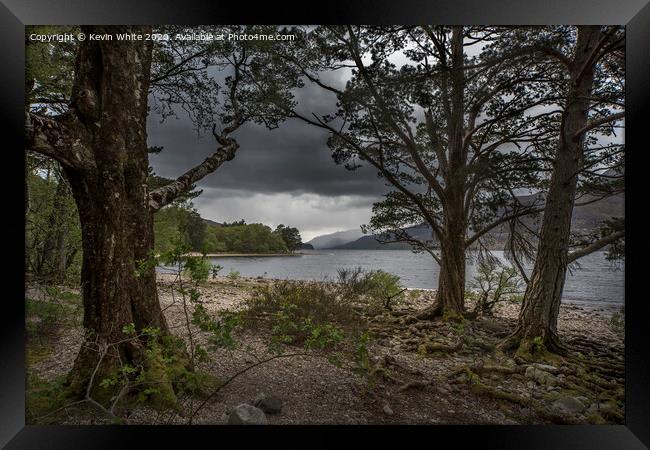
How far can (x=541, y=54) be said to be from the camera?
2.20 metres

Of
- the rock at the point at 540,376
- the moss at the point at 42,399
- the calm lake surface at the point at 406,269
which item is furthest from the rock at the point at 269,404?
the rock at the point at 540,376

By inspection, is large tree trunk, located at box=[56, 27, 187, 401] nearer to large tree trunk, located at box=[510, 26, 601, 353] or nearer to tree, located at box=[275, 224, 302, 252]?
tree, located at box=[275, 224, 302, 252]

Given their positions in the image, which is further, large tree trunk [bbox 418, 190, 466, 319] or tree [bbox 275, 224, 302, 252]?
large tree trunk [bbox 418, 190, 466, 319]

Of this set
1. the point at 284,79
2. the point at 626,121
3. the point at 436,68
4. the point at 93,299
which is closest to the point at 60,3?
the point at 284,79

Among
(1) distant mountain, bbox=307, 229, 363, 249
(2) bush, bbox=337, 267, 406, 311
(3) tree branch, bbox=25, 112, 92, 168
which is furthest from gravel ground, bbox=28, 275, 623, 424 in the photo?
(3) tree branch, bbox=25, 112, 92, 168

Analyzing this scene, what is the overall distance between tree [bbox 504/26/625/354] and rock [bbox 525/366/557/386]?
13 centimetres

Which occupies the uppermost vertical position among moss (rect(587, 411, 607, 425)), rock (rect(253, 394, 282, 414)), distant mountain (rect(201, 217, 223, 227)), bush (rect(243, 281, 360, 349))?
distant mountain (rect(201, 217, 223, 227))

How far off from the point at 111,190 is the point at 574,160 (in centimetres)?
290

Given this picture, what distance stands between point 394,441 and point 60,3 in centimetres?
313

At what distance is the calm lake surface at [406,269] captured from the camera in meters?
2.03

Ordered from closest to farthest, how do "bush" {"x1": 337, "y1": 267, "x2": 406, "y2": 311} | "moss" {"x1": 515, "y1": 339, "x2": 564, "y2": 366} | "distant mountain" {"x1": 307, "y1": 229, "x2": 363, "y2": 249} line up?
"moss" {"x1": 515, "y1": 339, "x2": 564, "y2": 366}
"distant mountain" {"x1": 307, "y1": 229, "x2": 363, "y2": 249}
"bush" {"x1": 337, "y1": 267, "x2": 406, "y2": 311}

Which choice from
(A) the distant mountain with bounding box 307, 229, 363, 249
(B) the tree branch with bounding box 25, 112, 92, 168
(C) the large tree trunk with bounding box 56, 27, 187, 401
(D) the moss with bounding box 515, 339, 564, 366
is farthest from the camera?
(A) the distant mountain with bounding box 307, 229, 363, 249

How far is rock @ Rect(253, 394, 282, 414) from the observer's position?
202 cm

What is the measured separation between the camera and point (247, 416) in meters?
1.95
